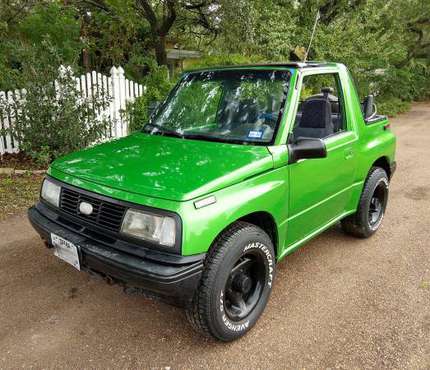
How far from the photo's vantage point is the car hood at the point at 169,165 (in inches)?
100.0

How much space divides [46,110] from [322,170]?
16.3 ft

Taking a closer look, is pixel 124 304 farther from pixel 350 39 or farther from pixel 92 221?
pixel 350 39

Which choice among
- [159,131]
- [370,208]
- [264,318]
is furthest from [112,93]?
[264,318]

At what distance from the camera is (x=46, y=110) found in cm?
658

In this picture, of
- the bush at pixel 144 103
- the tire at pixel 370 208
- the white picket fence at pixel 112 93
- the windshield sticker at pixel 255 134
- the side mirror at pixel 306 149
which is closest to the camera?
the side mirror at pixel 306 149

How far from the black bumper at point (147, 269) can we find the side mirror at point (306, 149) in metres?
1.14

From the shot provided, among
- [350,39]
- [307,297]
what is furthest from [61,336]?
[350,39]

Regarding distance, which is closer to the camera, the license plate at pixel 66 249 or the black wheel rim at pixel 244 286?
the license plate at pixel 66 249

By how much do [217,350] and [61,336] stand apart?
1.13 m

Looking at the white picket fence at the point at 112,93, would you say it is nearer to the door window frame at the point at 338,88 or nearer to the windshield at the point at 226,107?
the windshield at the point at 226,107

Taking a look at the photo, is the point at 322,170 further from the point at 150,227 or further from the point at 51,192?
the point at 51,192

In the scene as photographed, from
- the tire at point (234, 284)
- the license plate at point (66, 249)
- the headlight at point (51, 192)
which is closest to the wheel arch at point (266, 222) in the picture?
the tire at point (234, 284)

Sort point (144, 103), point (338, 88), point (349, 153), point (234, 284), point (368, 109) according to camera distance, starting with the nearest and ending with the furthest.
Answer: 1. point (234, 284)
2. point (349, 153)
3. point (338, 88)
4. point (368, 109)
5. point (144, 103)

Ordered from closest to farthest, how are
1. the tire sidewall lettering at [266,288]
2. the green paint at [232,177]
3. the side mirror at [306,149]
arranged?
1. the green paint at [232,177]
2. the tire sidewall lettering at [266,288]
3. the side mirror at [306,149]
